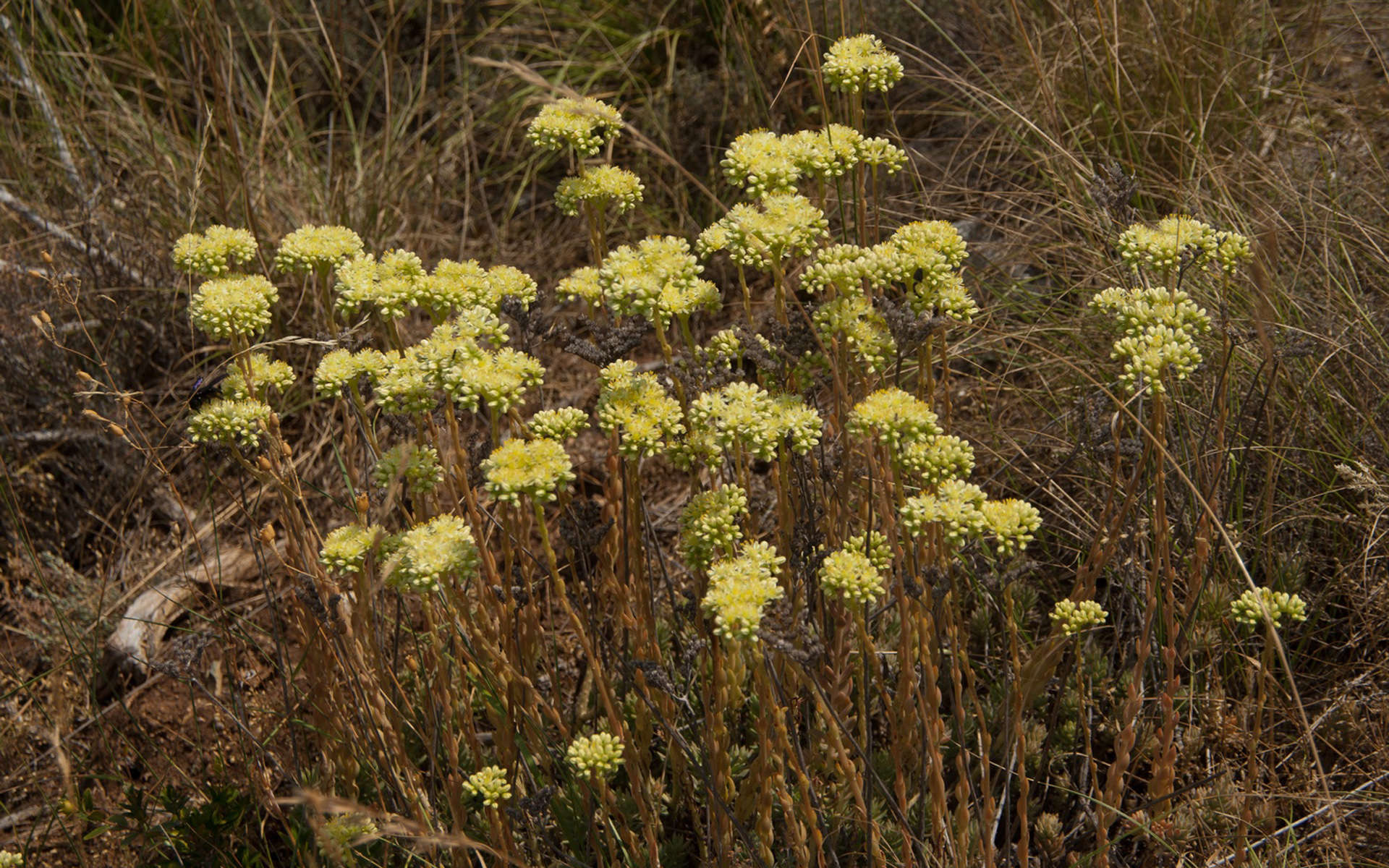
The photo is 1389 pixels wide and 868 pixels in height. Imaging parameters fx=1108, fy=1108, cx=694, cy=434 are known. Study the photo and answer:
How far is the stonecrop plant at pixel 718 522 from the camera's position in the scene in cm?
190

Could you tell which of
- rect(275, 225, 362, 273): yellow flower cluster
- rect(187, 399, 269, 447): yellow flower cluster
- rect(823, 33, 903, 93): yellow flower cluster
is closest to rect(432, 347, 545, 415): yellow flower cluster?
rect(187, 399, 269, 447): yellow flower cluster

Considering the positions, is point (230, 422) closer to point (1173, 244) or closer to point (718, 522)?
point (718, 522)

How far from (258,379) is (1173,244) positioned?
6.10ft

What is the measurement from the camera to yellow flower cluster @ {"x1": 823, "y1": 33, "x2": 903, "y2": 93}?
2.30 metres

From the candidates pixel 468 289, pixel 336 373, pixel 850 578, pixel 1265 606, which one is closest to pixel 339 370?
pixel 336 373

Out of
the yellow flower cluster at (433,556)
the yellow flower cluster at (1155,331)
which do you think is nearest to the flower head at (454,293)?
the yellow flower cluster at (433,556)

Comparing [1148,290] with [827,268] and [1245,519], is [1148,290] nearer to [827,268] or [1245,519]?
[827,268]

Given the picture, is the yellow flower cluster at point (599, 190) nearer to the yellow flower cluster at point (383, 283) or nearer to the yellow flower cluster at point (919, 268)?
the yellow flower cluster at point (383, 283)

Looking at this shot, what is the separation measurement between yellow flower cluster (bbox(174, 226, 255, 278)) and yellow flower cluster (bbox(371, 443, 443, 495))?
672 millimetres

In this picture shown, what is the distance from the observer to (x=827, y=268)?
2.06m

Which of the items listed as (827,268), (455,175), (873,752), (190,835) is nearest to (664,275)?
(827,268)

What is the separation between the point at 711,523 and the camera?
193 cm

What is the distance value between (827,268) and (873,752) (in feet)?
4.37

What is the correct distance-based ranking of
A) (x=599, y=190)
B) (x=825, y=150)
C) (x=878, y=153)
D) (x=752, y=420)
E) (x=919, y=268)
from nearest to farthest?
(x=752, y=420) → (x=919, y=268) → (x=825, y=150) → (x=878, y=153) → (x=599, y=190)
